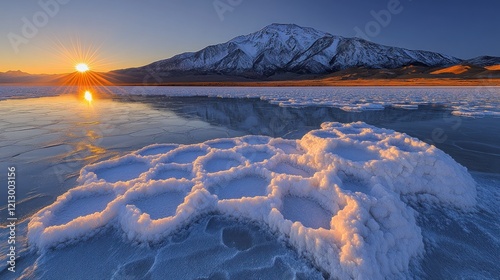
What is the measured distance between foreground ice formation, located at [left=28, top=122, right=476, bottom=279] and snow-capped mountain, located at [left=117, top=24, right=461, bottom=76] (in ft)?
416

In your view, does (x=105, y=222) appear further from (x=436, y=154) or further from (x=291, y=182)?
(x=436, y=154)

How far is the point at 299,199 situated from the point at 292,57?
169 meters

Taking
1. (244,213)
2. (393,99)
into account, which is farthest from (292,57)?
(244,213)

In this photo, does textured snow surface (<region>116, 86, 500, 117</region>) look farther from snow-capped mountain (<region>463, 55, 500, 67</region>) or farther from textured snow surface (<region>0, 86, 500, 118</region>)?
snow-capped mountain (<region>463, 55, 500, 67</region>)

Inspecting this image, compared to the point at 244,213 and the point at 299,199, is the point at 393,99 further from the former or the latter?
the point at 244,213

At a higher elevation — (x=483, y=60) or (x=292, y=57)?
(x=292, y=57)

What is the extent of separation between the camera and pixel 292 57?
158m

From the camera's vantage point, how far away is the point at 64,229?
2.28 metres

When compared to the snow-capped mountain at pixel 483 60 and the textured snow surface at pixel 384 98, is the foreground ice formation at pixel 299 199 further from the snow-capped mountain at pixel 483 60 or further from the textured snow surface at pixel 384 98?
the snow-capped mountain at pixel 483 60

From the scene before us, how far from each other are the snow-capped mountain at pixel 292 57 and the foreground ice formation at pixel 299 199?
126925 millimetres

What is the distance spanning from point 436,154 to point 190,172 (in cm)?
370

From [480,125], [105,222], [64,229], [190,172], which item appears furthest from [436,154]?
[480,125]

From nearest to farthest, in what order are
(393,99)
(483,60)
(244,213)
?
(244,213) → (393,99) → (483,60)

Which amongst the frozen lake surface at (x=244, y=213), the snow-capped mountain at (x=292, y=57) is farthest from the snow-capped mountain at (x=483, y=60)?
the frozen lake surface at (x=244, y=213)
